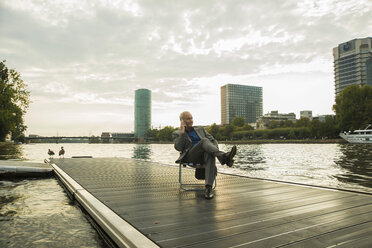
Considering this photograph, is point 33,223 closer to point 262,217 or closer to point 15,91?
point 262,217

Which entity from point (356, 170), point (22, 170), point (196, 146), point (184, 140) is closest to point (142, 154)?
point (22, 170)

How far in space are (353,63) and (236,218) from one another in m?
201

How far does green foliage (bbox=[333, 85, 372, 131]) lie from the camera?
71.6 metres

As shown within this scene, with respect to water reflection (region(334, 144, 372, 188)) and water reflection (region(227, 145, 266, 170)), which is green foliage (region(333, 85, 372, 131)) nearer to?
water reflection (region(227, 145, 266, 170))

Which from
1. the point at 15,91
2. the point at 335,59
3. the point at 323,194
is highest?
the point at 335,59

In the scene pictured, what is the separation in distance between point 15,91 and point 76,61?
40.3 feet

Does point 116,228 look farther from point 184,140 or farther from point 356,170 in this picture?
point 356,170

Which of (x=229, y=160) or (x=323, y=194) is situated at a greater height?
(x=229, y=160)

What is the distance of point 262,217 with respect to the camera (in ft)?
10.8

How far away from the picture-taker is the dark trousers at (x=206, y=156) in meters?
4.51

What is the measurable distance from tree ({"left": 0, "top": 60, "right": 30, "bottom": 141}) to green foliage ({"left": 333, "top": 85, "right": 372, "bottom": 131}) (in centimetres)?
8024

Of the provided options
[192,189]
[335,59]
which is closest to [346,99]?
[192,189]

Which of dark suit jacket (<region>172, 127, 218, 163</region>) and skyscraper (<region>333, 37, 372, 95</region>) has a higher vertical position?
skyscraper (<region>333, 37, 372, 95</region>)

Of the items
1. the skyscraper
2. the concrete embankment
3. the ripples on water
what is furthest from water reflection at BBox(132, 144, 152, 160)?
the skyscraper
